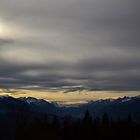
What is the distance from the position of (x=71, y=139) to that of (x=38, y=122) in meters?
11.8

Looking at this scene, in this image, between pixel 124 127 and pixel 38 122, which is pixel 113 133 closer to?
pixel 124 127

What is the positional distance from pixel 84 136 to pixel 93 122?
21.7 ft

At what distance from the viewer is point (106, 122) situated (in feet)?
404

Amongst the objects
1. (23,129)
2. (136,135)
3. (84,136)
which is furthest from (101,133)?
(23,129)

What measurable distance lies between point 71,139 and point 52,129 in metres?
7.75

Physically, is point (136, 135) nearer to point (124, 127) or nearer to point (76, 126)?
point (124, 127)

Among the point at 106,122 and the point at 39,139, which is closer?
the point at 39,139

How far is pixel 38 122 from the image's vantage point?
387ft

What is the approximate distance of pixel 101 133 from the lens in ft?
387

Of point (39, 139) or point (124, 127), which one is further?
point (124, 127)

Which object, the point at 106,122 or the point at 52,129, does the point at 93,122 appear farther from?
the point at 52,129

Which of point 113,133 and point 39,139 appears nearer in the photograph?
point 39,139

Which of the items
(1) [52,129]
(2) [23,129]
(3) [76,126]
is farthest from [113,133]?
(2) [23,129]

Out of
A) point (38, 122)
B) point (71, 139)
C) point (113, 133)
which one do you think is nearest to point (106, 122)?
point (113, 133)
